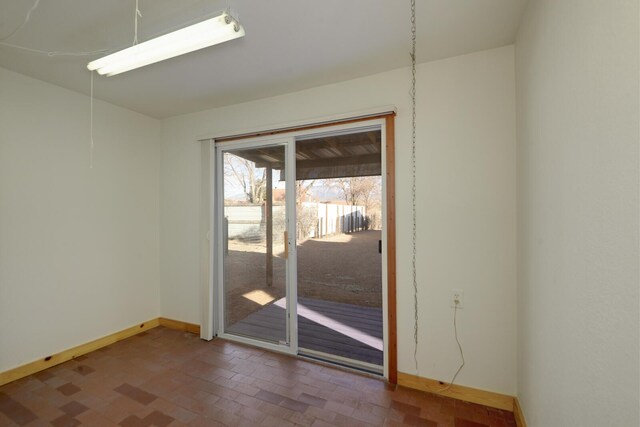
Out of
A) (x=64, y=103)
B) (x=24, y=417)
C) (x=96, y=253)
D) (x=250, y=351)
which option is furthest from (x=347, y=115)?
(x=24, y=417)

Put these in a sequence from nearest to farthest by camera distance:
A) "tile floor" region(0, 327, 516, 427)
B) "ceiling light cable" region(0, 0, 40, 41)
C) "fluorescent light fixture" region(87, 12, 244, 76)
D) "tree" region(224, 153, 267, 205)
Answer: "fluorescent light fixture" region(87, 12, 244, 76)
"ceiling light cable" region(0, 0, 40, 41)
"tile floor" region(0, 327, 516, 427)
"tree" region(224, 153, 267, 205)

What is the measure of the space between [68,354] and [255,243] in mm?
2044

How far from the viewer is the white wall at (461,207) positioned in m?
1.97

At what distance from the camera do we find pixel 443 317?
214 centimetres

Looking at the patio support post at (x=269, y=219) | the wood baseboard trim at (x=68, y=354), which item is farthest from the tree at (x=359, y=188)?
the wood baseboard trim at (x=68, y=354)

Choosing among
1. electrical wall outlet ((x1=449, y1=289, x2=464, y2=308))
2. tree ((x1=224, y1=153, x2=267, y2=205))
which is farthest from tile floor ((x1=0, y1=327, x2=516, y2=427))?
tree ((x1=224, y1=153, x2=267, y2=205))

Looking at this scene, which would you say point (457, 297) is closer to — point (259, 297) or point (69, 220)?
point (259, 297)

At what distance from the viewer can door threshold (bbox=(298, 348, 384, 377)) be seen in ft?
8.00

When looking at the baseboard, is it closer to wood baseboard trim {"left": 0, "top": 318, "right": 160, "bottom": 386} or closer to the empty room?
the empty room

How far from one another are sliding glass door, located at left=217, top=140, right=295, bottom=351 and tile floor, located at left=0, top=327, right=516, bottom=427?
1.47 ft

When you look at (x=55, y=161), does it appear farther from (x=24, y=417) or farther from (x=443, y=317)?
(x=443, y=317)

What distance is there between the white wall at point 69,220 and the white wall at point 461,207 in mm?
2560

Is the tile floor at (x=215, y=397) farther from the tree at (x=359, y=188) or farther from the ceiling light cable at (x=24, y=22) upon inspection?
the ceiling light cable at (x=24, y=22)

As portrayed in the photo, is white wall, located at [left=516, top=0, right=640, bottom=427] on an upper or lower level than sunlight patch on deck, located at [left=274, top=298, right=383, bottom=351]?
upper
